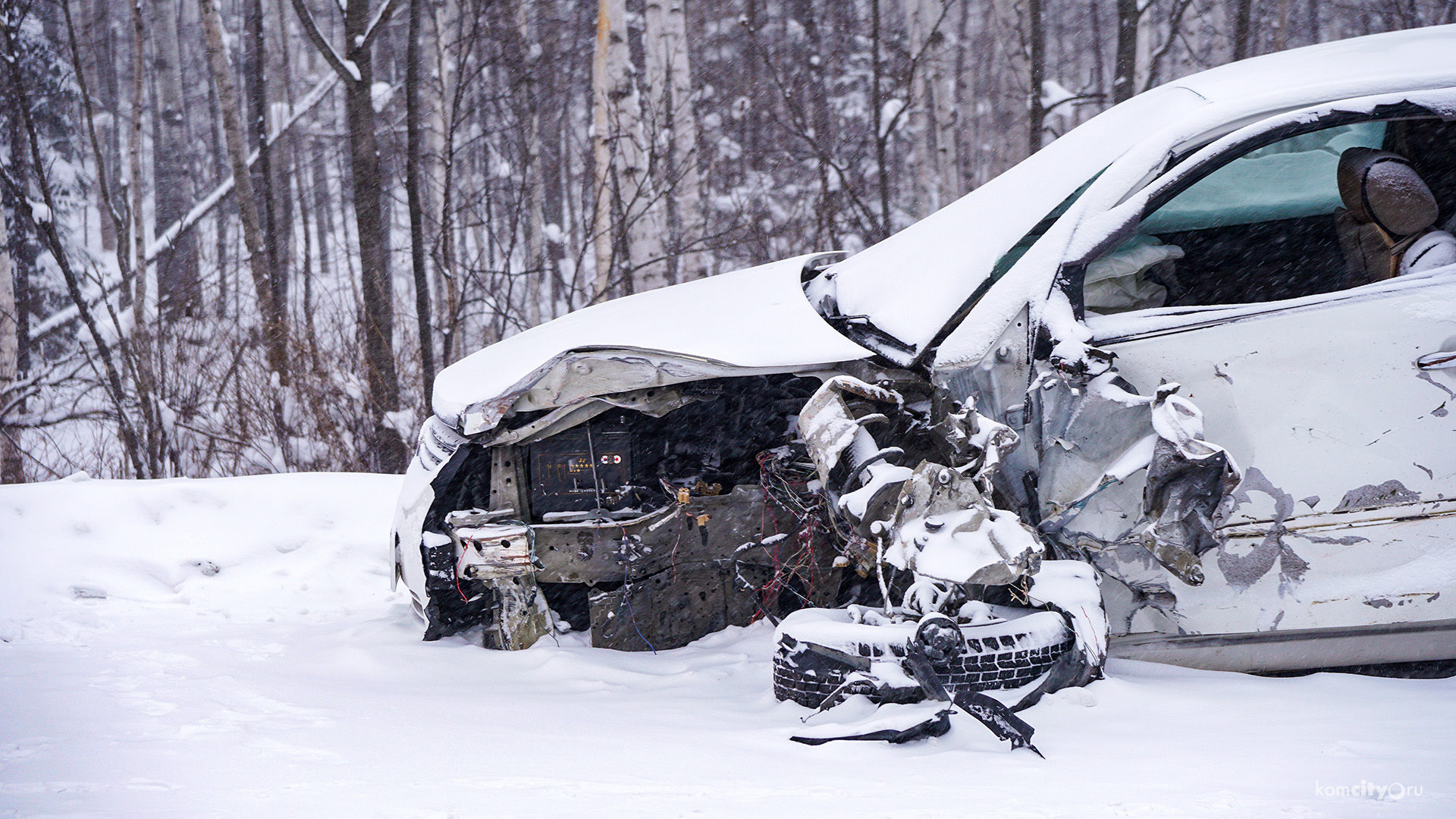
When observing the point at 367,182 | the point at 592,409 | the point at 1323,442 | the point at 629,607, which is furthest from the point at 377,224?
the point at 1323,442

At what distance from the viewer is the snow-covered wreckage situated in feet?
7.06

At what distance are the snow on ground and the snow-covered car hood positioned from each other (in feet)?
2.96

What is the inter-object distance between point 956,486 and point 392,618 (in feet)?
7.93

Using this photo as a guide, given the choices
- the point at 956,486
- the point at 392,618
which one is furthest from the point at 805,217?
the point at 956,486

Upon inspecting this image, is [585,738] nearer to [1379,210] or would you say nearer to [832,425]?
[832,425]

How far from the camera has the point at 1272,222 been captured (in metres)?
3.25

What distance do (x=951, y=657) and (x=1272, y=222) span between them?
2.31m

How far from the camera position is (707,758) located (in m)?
2.02

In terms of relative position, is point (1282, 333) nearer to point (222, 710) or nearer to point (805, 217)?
point (222, 710)

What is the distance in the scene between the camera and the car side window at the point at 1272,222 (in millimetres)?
2783

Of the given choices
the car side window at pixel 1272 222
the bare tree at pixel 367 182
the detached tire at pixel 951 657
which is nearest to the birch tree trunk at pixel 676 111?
the bare tree at pixel 367 182

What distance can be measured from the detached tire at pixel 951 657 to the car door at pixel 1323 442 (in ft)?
1.28

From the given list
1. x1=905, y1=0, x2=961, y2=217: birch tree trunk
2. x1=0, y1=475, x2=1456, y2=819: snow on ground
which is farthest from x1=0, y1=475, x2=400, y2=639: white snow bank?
x1=905, y1=0, x2=961, y2=217: birch tree trunk

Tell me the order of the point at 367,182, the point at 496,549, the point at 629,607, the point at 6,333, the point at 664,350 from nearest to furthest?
the point at 664,350 < the point at 496,549 < the point at 629,607 < the point at 367,182 < the point at 6,333
